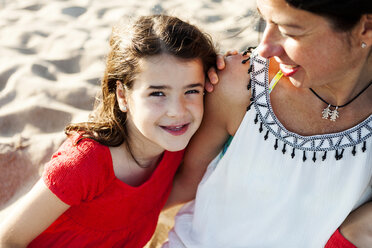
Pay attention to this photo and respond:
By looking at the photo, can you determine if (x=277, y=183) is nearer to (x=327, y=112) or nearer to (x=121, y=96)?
(x=327, y=112)

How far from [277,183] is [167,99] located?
1.87ft

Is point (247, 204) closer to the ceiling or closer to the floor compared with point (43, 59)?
closer to the ceiling

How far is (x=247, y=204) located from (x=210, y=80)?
0.56 meters

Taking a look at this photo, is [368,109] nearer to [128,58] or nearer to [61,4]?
[128,58]

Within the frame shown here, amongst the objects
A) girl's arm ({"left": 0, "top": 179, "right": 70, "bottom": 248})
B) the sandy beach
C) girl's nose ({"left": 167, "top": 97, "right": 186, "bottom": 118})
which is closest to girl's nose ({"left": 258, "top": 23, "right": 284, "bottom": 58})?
girl's nose ({"left": 167, "top": 97, "right": 186, "bottom": 118})

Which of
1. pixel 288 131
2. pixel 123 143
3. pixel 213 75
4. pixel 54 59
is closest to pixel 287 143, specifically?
pixel 288 131

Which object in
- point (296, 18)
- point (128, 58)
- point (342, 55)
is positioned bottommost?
point (128, 58)

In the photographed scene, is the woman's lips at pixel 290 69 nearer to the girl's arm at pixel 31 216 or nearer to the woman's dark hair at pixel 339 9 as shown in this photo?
the woman's dark hair at pixel 339 9

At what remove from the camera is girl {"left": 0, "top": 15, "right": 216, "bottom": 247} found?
168 cm

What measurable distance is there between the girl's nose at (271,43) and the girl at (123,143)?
0.33m

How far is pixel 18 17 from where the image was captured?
3.81 metres

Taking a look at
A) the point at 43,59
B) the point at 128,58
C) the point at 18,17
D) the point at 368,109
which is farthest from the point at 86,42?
the point at 368,109

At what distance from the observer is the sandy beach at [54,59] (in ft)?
8.41

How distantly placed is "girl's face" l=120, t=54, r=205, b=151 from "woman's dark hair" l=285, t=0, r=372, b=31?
51cm
